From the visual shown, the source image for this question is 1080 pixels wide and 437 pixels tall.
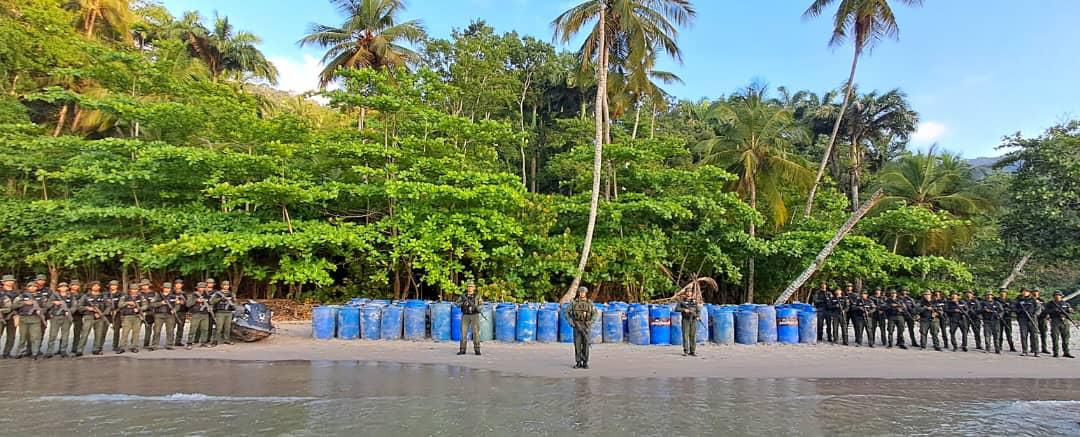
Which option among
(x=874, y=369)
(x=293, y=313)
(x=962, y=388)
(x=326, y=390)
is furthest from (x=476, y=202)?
(x=962, y=388)

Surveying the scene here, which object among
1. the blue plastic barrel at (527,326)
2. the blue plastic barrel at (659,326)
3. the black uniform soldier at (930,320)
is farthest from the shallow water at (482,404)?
the blue plastic barrel at (659,326)

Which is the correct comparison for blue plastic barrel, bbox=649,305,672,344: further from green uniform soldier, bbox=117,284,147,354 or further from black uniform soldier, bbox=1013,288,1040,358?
green uniform soldier, bbox=117,284,147,354

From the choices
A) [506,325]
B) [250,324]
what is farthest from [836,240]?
[250,324]

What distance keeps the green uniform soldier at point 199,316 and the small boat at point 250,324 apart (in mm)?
531

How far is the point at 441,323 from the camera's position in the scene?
1330cm

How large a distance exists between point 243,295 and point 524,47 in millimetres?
18209

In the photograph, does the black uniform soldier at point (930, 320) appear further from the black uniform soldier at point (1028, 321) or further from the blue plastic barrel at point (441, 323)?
the blue plastic barrel at point (441, 323)

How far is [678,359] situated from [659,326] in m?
1.95

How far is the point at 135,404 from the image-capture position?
7.29 metres

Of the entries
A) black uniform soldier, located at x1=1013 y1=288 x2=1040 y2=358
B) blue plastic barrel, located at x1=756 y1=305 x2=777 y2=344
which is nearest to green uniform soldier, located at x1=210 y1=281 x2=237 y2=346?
blue plastic barrel, located at x1=756 y1=305 x2=777 y2=344

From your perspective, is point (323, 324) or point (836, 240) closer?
point (323, 324)

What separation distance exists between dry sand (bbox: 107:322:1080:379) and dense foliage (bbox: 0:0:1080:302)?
442 centimetres

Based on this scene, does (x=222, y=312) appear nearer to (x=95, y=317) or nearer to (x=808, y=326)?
(x=95, y=317)

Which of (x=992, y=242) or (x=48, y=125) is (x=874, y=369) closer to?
(x=992, y=242)
